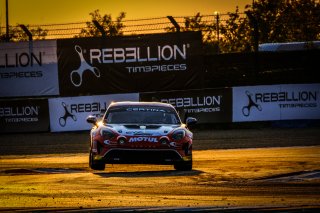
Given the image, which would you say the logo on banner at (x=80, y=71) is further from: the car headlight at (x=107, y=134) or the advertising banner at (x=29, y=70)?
the car headlight at (x=107, y=134)

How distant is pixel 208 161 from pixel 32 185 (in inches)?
238

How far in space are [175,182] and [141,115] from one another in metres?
4.25

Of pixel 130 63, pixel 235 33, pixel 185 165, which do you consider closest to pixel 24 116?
pixel 130 63

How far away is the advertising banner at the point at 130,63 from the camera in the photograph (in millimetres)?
33312

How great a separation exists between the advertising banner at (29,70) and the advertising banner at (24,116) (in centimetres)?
140

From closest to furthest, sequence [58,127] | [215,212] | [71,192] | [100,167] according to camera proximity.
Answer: [215,212], [71,192], [100,167], [58,127]

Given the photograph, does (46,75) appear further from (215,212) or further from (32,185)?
(215,212)

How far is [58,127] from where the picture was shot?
3203 cm

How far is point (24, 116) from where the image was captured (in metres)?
32.4

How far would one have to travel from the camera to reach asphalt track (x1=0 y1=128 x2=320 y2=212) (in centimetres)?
1172

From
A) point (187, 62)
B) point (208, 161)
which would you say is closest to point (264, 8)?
A: point (187, 62)

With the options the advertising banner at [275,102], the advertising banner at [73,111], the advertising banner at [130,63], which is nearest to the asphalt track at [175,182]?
the advertising banner at [73,111]

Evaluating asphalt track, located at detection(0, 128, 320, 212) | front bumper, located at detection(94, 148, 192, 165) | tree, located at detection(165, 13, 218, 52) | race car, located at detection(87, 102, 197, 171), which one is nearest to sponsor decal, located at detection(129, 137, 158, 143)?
race car, located at detection(87, 102, 197, 171)

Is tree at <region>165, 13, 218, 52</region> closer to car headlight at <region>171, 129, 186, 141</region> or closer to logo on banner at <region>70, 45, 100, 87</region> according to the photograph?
logo on banner at <region>70, 45, 100, 87</region>
